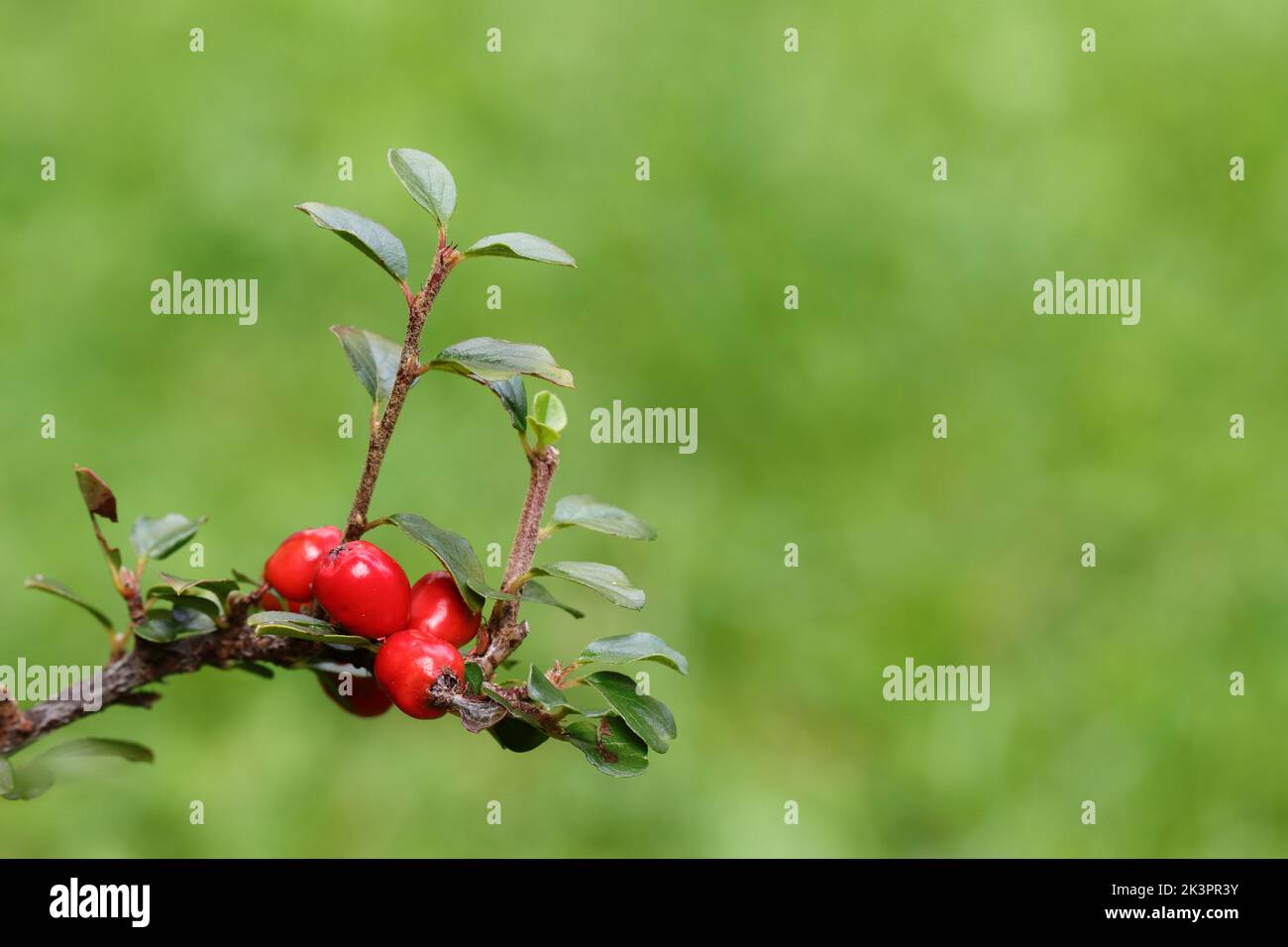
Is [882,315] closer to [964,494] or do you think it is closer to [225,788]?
[964,494]

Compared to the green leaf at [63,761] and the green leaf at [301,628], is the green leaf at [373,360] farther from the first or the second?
the green leaf at [63,761]

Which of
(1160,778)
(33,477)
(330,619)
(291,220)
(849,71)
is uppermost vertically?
(849,71)

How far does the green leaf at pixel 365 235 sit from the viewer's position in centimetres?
110

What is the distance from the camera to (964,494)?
4160 mm

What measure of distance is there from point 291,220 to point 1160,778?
307 cm

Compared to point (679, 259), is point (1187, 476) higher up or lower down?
lower down

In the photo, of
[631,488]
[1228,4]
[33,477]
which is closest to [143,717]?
[33,477]

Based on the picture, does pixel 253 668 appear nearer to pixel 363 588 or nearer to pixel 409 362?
pixel 363 588

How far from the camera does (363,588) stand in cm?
111

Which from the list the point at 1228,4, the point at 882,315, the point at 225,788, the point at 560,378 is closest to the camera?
the point at 560,378

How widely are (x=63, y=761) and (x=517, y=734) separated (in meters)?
0.44

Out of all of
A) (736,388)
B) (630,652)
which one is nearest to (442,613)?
(630,652)

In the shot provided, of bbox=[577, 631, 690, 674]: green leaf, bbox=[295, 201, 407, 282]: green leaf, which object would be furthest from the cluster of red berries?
bbox=[295, 201, 407, 282]: green leaf

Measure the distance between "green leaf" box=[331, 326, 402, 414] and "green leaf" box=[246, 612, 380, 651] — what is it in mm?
214
